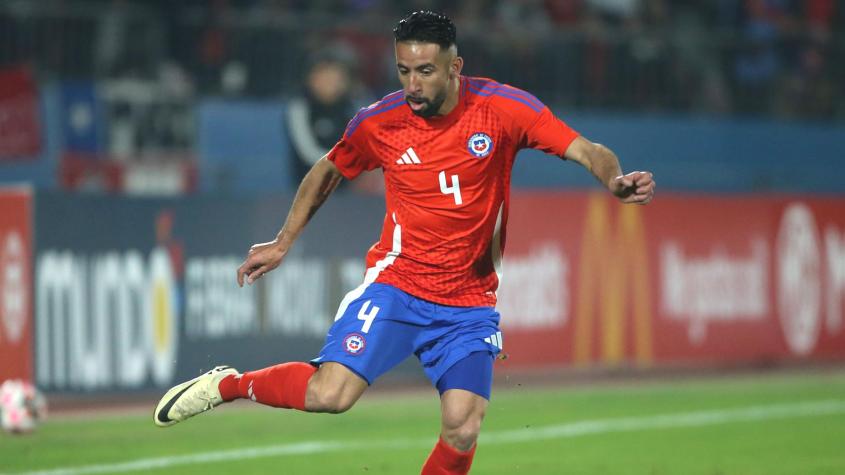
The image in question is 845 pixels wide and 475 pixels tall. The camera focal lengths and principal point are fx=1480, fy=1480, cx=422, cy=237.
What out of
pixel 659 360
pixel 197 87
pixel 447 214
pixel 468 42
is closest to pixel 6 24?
pixel 197 87

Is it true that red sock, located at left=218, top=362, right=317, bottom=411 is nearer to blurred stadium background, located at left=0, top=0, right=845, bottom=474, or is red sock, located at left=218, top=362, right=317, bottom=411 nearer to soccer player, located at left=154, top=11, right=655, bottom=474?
soccer player, located at left=154, top=11, right=655, bottom=474

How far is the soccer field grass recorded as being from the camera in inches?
332

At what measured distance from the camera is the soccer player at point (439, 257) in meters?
6.33

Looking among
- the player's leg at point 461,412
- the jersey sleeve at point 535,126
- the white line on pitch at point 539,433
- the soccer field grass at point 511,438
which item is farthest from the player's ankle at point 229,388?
the jersey sleeve at point 535,126

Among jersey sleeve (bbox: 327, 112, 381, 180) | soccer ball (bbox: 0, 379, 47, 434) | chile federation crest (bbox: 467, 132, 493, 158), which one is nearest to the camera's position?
chile federation crest (bbox: 467, 132, 493, 158)

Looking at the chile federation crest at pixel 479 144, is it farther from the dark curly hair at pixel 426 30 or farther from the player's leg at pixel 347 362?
the player's leg at pixel 347 362

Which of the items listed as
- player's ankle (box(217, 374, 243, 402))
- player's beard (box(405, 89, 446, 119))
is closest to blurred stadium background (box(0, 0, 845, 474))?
player's ankle (box(217, 374, 243, 402))

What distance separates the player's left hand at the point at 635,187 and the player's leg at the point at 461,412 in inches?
42.0

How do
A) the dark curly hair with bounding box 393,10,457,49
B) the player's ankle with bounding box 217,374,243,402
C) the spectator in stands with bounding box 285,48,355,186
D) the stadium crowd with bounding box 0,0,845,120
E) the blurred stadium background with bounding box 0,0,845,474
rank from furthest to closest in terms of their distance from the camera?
1. the stadium crowd with bounding box 0,0,845,120
2. the spectator in stands with bounding box 285,48,355,186
3. the blurred stadium background with bounding box 0,0,845,474
4. the player's ankle with bounding box 217,374,243,402
5. the dark curly hair with bounding box 393,10,457,49

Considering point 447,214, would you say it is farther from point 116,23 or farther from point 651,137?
point 651,137

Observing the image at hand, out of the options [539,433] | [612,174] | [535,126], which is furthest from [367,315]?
[539,433]

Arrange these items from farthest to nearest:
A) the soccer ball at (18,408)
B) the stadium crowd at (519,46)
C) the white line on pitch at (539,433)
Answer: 1. the stadium crowd at (519,46)
2. the soccer ball at (18,408)
3. the white line on pitch at (539,433)

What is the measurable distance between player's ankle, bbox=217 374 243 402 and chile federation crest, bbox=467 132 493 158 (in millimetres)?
1507

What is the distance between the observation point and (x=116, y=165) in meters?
14.3
